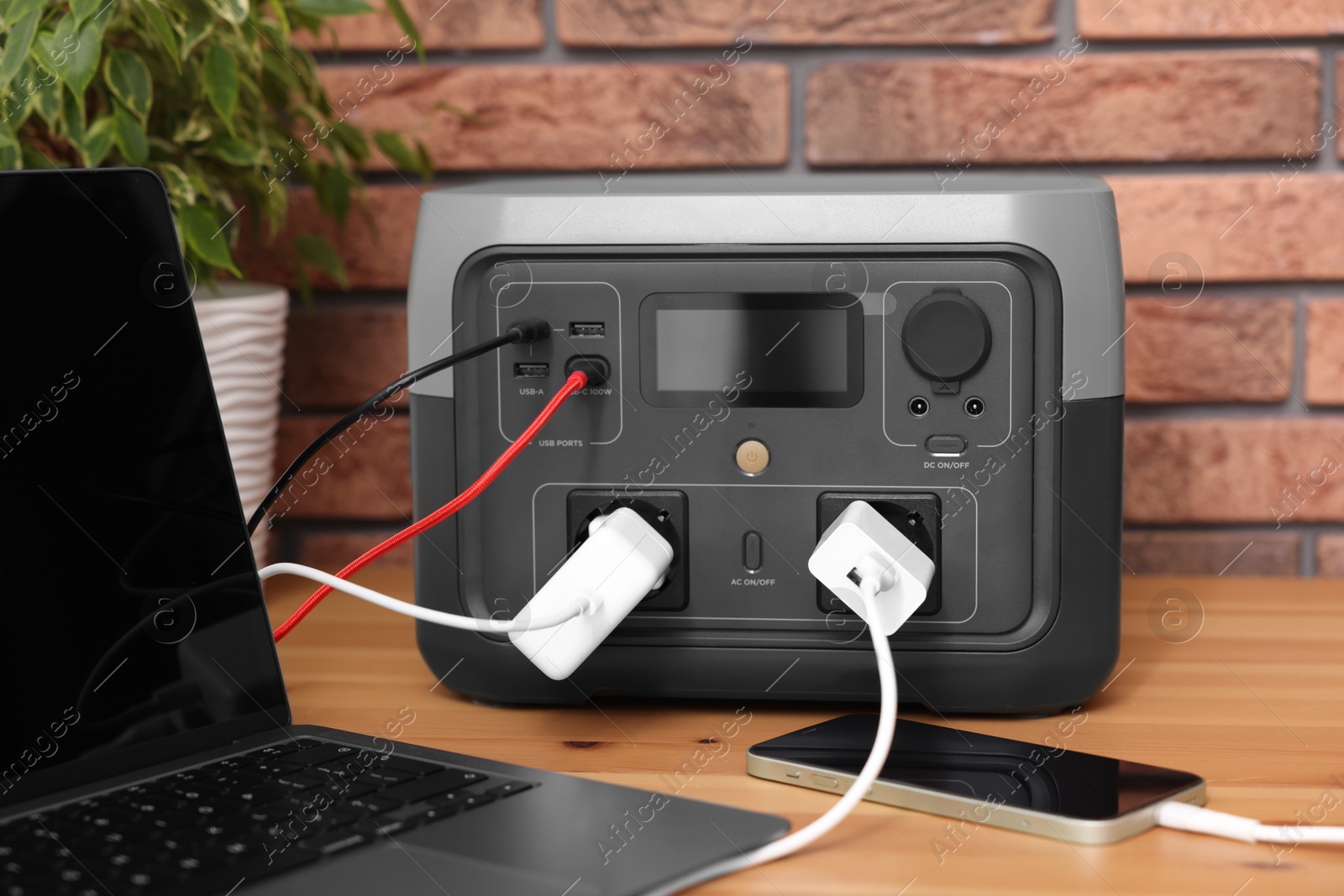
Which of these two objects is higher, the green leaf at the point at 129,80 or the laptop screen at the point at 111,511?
the green leaf at the point at 129,80

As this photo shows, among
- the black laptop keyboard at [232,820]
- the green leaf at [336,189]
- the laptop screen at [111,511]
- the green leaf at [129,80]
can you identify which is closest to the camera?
the black laptop keyboard at [232,820]

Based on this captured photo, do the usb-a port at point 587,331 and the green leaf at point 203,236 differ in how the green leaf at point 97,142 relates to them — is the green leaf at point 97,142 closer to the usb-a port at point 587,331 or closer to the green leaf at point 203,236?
the green leaf at point 203,236

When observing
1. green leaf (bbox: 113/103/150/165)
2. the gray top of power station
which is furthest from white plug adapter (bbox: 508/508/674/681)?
green leaf (bbox: 113/103/150/165)

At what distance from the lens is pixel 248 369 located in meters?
0.81

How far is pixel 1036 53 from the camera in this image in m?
0.91

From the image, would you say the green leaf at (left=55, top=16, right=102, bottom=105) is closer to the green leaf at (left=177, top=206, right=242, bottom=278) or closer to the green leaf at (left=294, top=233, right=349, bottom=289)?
the green leaf at (left=177, top=206, right=242, bottom=278)

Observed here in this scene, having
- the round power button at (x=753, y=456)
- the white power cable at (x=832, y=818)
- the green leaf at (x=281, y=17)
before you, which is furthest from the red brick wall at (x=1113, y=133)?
the white power cable at (x=832, y=818)

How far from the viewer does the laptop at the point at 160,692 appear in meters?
0.42

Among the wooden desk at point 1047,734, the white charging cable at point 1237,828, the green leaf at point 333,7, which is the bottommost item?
the wooden desk at point 1047,734

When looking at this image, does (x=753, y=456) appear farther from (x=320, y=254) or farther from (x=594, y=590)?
(x=320, y=254)

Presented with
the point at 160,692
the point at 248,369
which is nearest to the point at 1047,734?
the point at 160,692

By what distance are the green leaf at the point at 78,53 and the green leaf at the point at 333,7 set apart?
0.14 m

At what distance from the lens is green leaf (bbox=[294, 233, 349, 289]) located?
880mm

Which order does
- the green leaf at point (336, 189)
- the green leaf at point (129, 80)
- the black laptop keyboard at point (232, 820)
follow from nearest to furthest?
the black laptop keyboard at point (232, 820)
the green leaf at point (129, 80)
the green leaf at point (336, 189)
